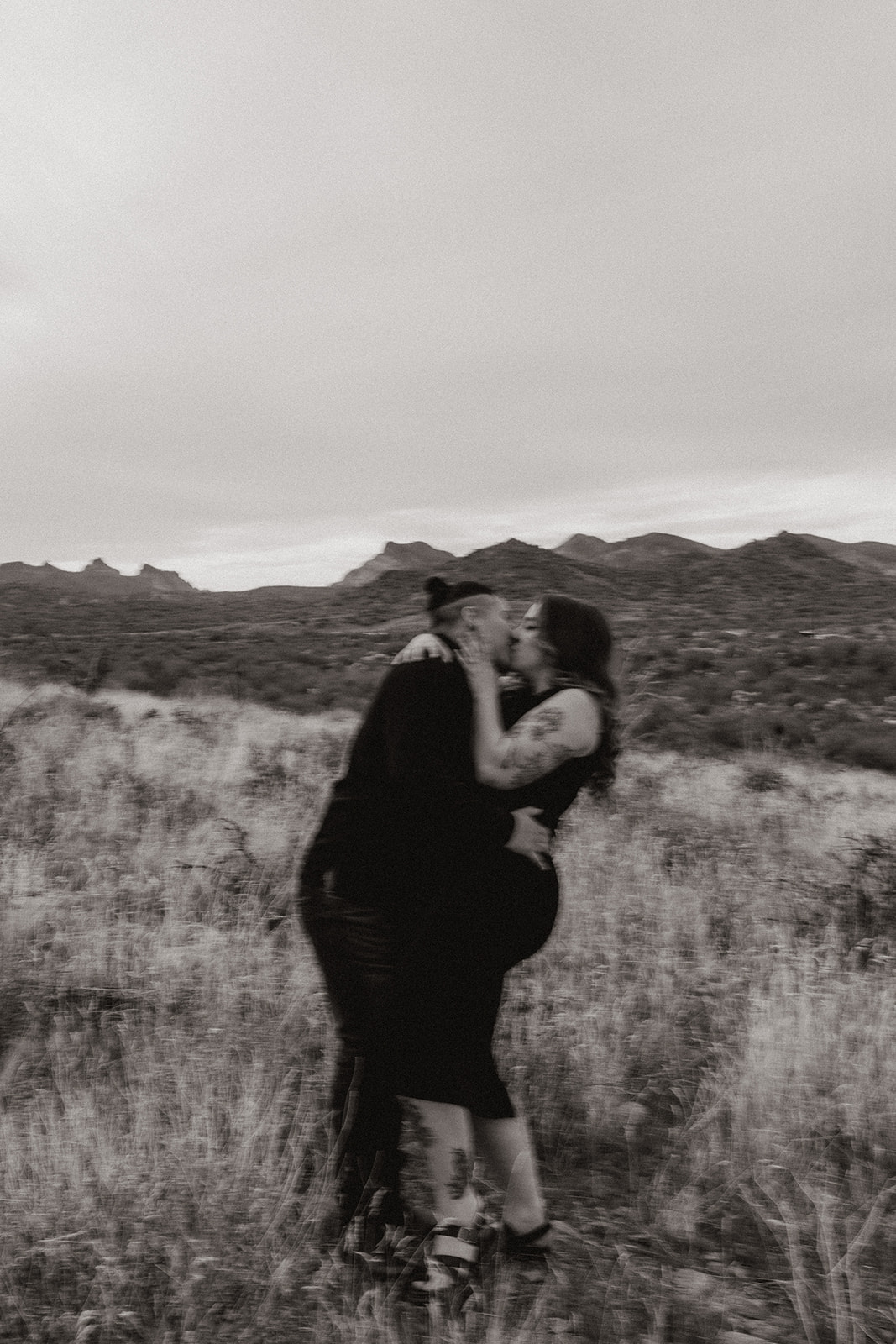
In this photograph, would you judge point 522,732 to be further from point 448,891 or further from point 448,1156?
point 448,1156

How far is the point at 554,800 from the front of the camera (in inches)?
94.5

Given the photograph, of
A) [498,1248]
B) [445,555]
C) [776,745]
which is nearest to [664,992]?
[498,1248]

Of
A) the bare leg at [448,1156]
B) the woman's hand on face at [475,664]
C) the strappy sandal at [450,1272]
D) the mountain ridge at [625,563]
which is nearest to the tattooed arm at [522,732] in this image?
the woman's hand on face at [475,664]

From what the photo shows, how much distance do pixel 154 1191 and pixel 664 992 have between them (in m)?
2.02

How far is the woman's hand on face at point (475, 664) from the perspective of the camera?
2.31 m

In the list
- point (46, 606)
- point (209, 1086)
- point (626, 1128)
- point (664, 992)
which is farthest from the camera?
point (46, 606)

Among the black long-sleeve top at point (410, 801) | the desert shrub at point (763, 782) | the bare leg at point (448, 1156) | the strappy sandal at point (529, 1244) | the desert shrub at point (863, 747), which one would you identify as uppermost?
the black long-sleeve top at point (410, 801)

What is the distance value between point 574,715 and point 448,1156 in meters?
1.00

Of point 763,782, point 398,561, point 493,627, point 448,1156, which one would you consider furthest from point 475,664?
point 398,561

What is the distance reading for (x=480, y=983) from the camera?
89.2 inches

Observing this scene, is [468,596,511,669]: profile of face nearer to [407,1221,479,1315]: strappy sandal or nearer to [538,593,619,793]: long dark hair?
[538,593,619,793]: long dark hair

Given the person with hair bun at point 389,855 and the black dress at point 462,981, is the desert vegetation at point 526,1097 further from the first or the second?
the black dress at point 462,981

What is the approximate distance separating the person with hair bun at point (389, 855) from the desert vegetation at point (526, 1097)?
0.15m

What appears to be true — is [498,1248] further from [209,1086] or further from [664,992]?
[664,992]
